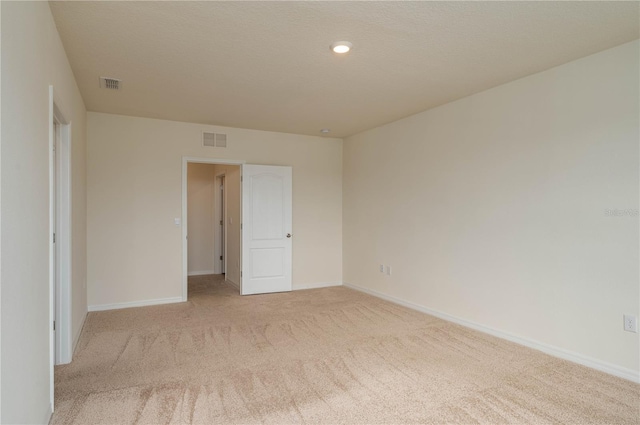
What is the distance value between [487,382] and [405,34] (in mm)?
2635

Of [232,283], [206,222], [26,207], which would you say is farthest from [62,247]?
[206,222]

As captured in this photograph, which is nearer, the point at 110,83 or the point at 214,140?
the point at 110,83

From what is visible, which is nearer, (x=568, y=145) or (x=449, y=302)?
(x=568, y=145)

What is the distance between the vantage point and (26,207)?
1790 mm

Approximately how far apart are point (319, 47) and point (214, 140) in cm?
304

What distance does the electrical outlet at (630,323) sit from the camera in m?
2.77

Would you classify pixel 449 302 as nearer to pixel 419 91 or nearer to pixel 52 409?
pixel 419 91

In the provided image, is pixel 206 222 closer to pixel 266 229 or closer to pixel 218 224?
pixel 218 224

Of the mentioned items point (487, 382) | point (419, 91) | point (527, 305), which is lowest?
point (487, 382)

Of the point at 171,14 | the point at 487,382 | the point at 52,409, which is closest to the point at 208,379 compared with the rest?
the point at 52,409

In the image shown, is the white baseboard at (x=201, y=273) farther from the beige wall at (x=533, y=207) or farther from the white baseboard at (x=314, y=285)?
the beige wall at (x=533, y=207)

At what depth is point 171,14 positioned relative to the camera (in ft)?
7.94

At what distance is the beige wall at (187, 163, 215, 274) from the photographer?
756 centimetres

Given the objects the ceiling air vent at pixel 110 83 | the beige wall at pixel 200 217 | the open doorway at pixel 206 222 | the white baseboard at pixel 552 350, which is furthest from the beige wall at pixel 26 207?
the beige wall at pixel 200 217
